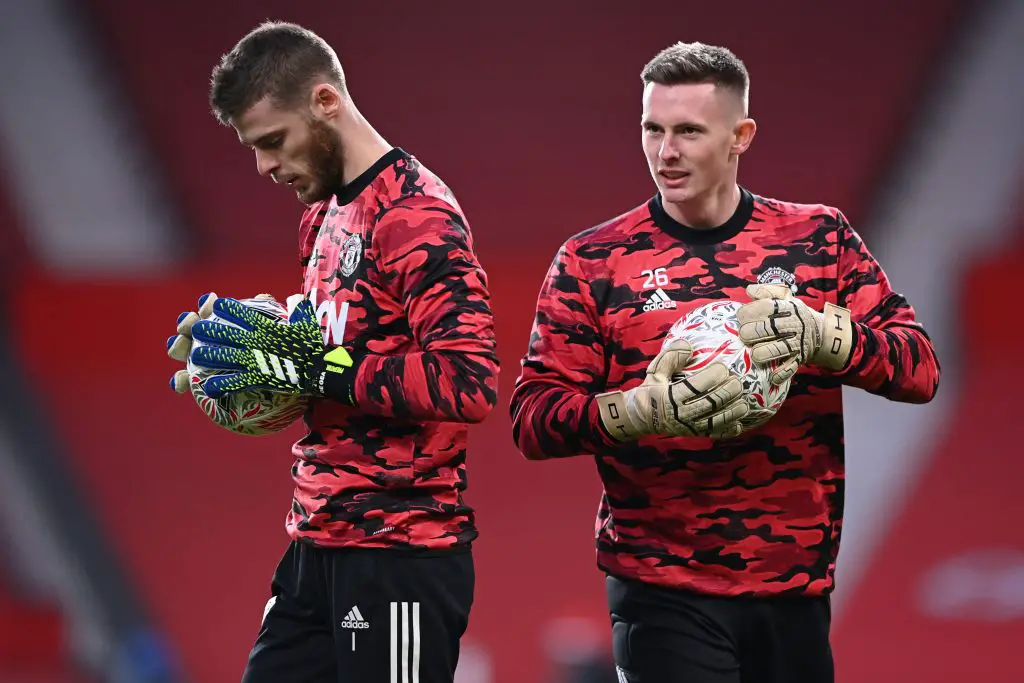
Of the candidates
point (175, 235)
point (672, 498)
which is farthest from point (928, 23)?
point (672, 498)

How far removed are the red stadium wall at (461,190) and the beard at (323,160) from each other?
2644mm

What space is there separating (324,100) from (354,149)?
87 millimetres

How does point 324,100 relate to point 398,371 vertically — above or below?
above

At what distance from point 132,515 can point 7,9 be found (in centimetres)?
197

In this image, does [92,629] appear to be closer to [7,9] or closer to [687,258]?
[7,9]

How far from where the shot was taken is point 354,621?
180cm

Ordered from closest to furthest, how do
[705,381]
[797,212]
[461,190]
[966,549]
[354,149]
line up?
[705,381] → [354,149] → [797,212] → [966,549] → [461,190]

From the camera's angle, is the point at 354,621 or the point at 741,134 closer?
the point at 354,621

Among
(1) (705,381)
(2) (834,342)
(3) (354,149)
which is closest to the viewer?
(1) (705,381)

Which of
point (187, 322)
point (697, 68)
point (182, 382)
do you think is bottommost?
point (182, 382)

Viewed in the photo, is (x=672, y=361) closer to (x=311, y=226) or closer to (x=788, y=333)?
(x=788, y=333)

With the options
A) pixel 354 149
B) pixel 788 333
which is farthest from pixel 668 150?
pixel 354 149

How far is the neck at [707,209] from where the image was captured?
6.65ft

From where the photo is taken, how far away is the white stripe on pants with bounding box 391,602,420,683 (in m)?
1.79
